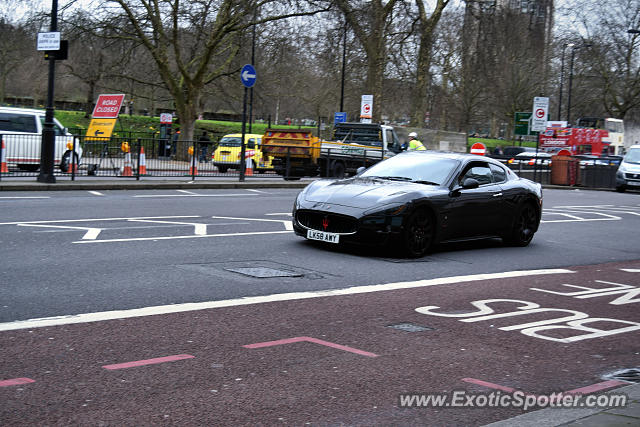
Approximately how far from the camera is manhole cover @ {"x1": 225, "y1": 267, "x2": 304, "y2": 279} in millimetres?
8953

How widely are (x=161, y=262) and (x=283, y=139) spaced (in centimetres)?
1974

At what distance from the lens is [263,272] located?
9125mm

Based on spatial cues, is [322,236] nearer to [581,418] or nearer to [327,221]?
[327,221]

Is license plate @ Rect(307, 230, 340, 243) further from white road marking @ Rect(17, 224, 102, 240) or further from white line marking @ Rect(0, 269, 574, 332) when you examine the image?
white road marking @ Rect(17, 224, 102, 240)

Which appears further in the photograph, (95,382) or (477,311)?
(477,311)

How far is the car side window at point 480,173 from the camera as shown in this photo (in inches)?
477

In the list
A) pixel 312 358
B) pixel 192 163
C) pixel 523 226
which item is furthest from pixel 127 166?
pixel 312 358

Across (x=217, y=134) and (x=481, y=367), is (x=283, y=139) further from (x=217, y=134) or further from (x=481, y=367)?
(x=217, y=134)

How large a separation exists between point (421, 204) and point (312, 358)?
5.46 meters

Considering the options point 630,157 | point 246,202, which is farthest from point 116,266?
point 630,157

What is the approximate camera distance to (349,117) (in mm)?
78125

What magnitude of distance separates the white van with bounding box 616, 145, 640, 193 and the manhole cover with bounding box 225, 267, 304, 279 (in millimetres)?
28719

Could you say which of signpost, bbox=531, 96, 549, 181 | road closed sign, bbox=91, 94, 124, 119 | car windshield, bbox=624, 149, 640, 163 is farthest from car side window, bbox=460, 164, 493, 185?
signpost, bbox=531, 96, 549, 181

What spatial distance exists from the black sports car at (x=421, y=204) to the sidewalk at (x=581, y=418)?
5970 millimetres
